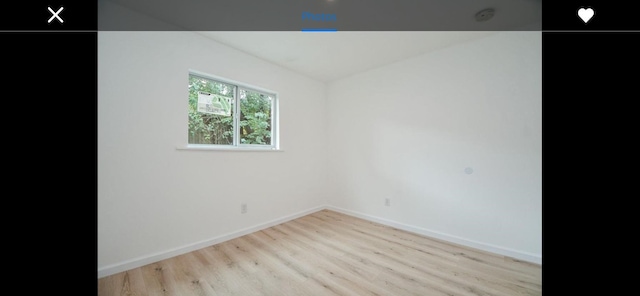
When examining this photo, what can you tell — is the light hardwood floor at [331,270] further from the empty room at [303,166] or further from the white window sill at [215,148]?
the white window sill at [215,148]

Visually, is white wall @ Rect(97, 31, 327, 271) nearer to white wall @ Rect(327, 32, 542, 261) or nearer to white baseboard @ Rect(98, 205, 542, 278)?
white baseboard @ Rect(98, 205, 542, 278)

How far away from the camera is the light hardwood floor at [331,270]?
1.50 m

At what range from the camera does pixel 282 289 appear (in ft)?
4.92

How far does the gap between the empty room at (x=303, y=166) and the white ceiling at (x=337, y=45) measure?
0.9 inches

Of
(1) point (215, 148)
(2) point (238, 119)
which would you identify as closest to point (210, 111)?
(2) point (238, 119)

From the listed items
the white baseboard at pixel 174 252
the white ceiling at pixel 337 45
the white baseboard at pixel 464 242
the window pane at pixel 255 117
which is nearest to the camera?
the white baseboard at pixel 174 252

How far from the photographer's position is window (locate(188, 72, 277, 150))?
2.24 m

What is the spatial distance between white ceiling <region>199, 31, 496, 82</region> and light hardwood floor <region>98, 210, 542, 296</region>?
2304 mm

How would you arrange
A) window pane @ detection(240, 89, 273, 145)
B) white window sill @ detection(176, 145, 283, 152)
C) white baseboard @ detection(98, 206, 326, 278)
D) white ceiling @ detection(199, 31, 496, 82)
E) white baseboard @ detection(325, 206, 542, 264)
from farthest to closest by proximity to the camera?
1. window pane @ detection(240, 89, 273, 145)
2. white ceiling @ detection(199, 31, 496, 82)
3. white window sill @ detection(176, 145, 283, 152)
4. white baseboard @ detection(325, 206, 542, 264)
5. white baseboard @ detection(98, 206, 326, 278)

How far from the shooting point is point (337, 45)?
2385mm
